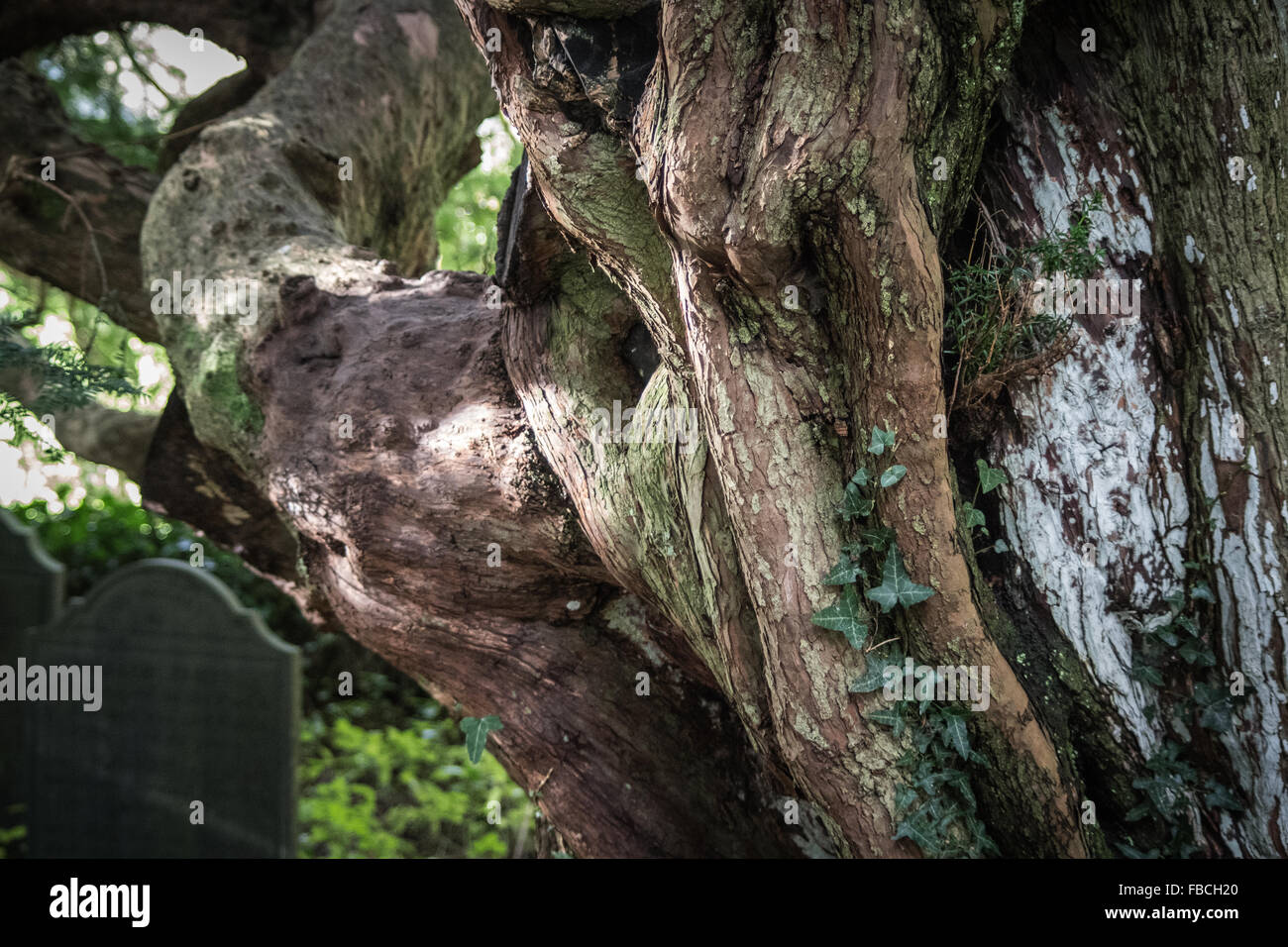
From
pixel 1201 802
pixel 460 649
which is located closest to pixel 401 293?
pixel 460 649

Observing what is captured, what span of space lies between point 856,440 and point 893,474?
11 cm

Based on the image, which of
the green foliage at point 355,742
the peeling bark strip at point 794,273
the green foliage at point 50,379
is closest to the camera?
the peeling bark strip at point 794,273

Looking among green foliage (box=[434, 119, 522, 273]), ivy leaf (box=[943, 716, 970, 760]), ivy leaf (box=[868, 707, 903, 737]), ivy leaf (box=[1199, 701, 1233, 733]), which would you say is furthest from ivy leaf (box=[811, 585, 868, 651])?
green foliage (box=[434, 119, 522, 273])

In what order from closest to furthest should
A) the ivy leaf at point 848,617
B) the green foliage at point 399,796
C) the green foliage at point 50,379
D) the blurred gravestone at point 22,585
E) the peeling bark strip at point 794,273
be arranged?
the peeling bark strip at point 794,273, the ivy leaf at point 848,617, the green foliage at point 50,379, the blurred gravestone at point 22,585, the green foliage at point 399,796

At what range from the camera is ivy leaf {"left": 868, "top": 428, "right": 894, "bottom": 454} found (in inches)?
73.3

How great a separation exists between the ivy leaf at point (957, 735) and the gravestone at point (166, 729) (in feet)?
10.8

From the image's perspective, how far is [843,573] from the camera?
190cm

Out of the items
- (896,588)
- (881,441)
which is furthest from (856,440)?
(896,588)

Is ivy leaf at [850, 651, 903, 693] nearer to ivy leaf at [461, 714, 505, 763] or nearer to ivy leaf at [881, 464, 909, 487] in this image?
ivy leaf at [881, 464, 909, 487]

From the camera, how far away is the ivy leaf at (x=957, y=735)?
191 centimetres

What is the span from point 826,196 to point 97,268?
391cm
